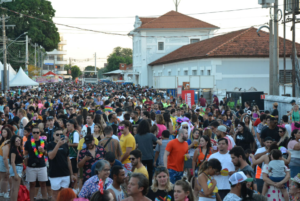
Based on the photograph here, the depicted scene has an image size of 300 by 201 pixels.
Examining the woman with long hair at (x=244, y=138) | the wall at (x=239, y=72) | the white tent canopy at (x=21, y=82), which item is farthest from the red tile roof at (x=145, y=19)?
the woman with long hair at (x=244, y=138)

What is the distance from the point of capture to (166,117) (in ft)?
39.0

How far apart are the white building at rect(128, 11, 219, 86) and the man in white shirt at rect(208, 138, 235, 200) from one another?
175ft

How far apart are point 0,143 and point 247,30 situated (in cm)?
3462

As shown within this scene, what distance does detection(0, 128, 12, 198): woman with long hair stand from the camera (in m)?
8.63

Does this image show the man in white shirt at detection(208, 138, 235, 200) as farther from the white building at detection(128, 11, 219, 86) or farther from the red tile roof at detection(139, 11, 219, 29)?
the red tile roof at detection(139, 11, 219, 29)

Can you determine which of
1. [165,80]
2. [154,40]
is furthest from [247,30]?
[154,40]

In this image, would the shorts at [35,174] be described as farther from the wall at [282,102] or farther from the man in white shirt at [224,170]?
the wall at [282,102]

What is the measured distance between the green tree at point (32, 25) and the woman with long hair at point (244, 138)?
5850 cm

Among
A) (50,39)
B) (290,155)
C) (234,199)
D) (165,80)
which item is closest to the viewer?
(234,199)

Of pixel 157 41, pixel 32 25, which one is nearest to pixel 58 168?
pixel 157 41

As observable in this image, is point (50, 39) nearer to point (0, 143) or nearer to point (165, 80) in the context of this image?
point (165, 80)

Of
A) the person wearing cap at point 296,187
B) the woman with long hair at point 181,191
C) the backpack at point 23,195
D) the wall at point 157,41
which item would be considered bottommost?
the backpack at point 23,195

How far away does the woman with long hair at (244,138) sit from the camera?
402 inches

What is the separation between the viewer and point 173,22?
6222 cm
